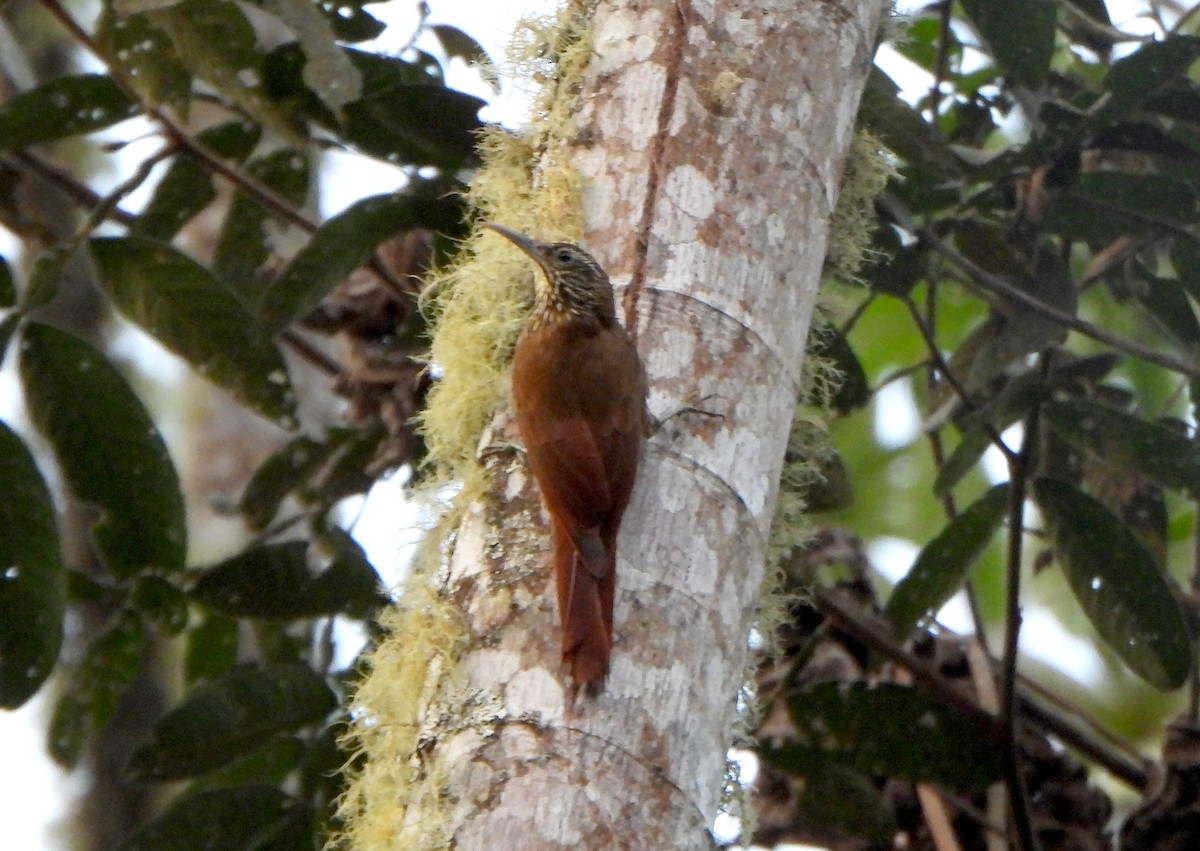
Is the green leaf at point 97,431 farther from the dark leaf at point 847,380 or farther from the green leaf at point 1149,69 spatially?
the green leaf at point 1149,69

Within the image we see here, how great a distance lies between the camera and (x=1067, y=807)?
3.63 meters

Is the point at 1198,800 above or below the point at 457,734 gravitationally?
above

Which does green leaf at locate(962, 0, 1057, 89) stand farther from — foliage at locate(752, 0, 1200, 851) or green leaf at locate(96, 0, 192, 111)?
green leaf at locate(96, 0, 192, 111)

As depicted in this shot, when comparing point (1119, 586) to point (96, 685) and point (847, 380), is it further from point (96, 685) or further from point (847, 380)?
point (96, 685)

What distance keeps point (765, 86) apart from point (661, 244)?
329mm

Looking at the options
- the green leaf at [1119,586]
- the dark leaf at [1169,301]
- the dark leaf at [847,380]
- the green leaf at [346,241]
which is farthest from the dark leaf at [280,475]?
the dark leaf at [1169,301]

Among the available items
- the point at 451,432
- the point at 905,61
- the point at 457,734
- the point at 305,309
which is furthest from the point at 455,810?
the point at 905,61

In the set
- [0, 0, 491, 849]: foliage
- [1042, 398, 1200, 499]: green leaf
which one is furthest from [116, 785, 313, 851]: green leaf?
[1042, 398, 1200, 499]: green leaf

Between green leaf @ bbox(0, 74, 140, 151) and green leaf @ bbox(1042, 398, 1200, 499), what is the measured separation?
2049 millimetres

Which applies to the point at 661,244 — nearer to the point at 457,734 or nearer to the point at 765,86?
the point at 765,86

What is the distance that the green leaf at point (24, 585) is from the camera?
2.70 meters

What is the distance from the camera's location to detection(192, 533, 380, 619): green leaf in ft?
10.8

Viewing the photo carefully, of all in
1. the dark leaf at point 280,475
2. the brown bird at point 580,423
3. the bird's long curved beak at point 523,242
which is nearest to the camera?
the brown bird at point 580,423

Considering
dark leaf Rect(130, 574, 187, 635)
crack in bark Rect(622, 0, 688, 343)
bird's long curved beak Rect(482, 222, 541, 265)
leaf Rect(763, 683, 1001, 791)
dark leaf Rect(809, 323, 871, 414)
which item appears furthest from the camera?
dark leaf Rect(809, 323, 871, 414)
